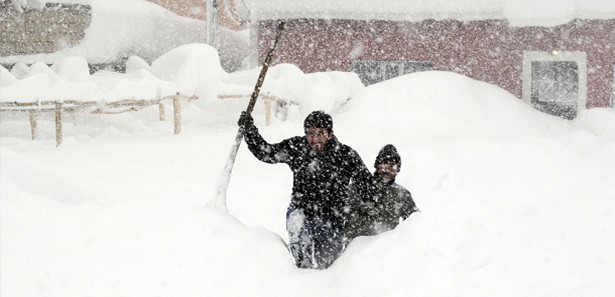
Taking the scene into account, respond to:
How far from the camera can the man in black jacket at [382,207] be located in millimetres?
4809

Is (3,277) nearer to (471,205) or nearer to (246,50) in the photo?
(471,205)

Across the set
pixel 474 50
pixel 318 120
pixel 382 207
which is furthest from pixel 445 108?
pixel 318 120

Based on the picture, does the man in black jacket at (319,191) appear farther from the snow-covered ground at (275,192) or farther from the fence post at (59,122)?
the fence post at (59,122)

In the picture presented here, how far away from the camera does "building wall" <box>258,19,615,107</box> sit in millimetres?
16078

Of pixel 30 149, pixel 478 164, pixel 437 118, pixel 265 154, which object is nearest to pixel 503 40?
pixel 437 118

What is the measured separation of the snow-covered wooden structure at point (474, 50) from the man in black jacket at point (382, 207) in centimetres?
1131

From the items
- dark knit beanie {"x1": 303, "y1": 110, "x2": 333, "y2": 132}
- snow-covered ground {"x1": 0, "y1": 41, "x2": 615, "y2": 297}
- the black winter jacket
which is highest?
dark knit beanie {"x1": 303, "y1": 110, "x2": 333, "y2": 132}

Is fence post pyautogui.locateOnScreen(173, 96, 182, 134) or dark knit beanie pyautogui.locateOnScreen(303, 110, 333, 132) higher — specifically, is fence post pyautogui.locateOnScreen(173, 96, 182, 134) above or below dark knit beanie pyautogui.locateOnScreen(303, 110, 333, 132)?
below

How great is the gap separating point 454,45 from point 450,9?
3.47 feet

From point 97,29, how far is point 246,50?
6.71 m

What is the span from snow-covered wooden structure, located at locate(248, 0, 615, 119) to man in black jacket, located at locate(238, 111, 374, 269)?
11.5m

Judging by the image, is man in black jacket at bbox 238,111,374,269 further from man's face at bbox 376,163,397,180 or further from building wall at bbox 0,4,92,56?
building wall at bbox 0,4,92,56

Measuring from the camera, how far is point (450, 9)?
15430mm

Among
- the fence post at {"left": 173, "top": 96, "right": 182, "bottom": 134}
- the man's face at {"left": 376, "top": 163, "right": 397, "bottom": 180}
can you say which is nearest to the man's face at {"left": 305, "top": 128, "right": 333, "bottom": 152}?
the man's face at {"left": 376, "top": 163, "right": 397, "bottom": 180}
